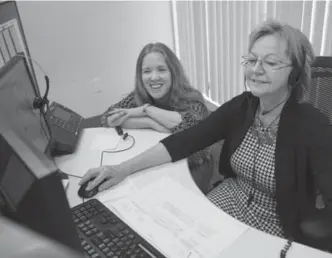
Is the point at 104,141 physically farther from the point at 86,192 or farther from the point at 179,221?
the point at 179,221

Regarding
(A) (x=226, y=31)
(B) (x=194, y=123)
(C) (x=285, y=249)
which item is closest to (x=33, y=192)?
(C) (x=285, y=249)

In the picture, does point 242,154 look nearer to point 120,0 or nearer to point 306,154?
point 306,154

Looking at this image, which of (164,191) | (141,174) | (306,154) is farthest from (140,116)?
(306,154)

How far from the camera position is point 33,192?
0.42 metres

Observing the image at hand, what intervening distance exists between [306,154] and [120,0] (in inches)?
80.2

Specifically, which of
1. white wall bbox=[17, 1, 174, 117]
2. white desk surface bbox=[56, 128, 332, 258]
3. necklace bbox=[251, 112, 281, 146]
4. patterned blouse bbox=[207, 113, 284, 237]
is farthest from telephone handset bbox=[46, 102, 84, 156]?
white wall bbox=[17, 1, 174, 117]

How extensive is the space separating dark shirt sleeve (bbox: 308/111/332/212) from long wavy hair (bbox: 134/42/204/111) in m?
0.70

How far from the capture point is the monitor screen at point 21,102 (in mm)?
955

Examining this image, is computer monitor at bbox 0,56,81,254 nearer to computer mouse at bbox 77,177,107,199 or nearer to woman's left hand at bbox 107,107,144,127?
computer mouse at bbox 77,177,107,199

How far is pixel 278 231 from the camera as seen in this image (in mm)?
1162

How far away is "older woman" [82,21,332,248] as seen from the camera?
1119mm

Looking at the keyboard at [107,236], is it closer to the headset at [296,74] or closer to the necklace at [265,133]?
the necklace at [265,133]

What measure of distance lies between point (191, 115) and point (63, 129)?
585mm

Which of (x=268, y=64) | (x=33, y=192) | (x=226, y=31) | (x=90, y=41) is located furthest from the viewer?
(x=90, y=41)
